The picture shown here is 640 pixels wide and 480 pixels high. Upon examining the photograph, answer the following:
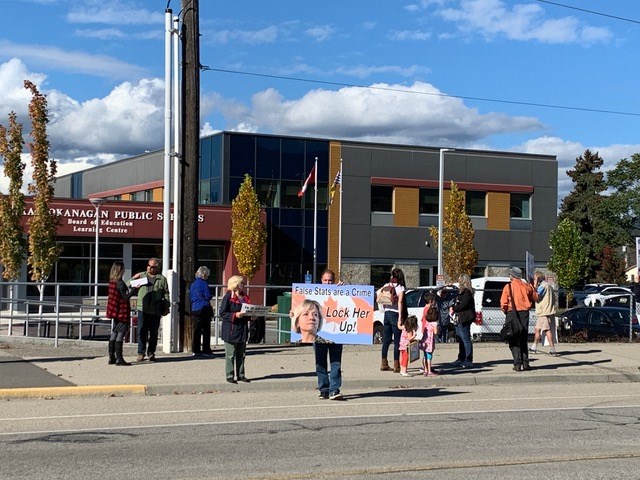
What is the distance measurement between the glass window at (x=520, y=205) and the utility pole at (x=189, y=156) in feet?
138

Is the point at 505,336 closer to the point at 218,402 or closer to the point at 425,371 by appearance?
the point at 425,371

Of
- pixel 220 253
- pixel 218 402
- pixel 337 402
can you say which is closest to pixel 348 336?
pixel 337 402

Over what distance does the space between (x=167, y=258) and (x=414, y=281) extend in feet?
123

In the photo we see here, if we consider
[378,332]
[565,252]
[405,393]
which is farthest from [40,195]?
[565,252]

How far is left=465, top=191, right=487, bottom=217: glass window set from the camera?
5656 centimetres

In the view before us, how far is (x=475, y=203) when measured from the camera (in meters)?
56.8

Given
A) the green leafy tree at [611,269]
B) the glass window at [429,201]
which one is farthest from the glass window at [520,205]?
the green leafy tree at [611,269]

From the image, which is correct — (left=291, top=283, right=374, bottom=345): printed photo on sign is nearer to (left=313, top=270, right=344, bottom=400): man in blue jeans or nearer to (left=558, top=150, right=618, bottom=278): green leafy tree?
(left=313, top=270, right=344, bottom=400): man in blue jeans

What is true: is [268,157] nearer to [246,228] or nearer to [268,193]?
[268,193]

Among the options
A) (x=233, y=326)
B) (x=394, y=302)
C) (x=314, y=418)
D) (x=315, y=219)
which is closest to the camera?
→ (x=314, y=418)

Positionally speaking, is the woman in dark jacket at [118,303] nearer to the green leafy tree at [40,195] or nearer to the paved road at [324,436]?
the paved road at [324,436]

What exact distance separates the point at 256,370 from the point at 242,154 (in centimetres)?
3500

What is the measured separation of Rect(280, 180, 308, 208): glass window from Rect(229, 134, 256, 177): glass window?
2.10m

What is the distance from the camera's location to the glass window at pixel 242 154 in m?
50.3
